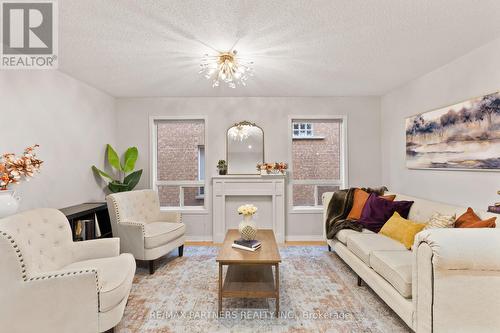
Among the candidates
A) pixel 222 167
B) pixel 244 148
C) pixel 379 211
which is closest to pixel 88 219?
pixel 222 167

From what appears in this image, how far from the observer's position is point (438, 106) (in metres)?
3.20

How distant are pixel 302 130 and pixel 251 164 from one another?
1.11 metres

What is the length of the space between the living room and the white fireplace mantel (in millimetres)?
35

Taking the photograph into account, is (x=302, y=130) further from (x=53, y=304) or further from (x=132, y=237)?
(x=53, y=304)

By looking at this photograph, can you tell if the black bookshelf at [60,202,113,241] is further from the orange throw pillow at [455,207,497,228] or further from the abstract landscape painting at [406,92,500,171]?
the abstract landscape painting at [406,92,500,171]

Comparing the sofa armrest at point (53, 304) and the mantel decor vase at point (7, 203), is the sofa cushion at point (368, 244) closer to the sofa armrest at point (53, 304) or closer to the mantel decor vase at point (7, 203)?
the sofa armrest at point (53, 304)

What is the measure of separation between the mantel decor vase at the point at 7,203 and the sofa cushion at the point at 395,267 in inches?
126

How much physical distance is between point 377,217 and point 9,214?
379 cm

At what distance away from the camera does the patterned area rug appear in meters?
2.13

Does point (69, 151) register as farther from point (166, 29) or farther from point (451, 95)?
point (451, 95)

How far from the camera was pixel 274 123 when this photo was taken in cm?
455

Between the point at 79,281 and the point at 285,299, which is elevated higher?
the point at 79,281

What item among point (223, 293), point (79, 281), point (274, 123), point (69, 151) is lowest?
point (223, 293)

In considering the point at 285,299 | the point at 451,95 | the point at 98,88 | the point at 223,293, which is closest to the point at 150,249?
the point at 223,293
